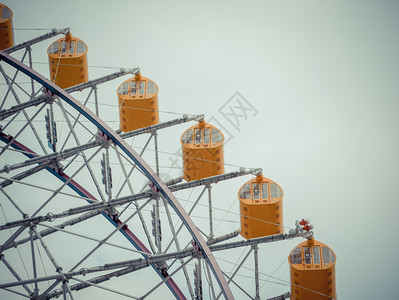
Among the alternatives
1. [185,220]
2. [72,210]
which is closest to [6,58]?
[72,210]

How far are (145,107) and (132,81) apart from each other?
0.98 meters

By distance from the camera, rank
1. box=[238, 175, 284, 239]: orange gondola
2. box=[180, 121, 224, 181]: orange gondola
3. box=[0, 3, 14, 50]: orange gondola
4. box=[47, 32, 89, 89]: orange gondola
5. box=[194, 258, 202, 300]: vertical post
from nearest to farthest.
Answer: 1. box=[194, 258, 202, 300]: vertical post
2. box=[238, 175, 284, 239]: orange gondola
3. box=[180, 121, 224, 181]: orange gondola
4. box=[47, 32, 89, 89]: orange gondola
5. box=[0, 3, 14, 50]: orange gondola

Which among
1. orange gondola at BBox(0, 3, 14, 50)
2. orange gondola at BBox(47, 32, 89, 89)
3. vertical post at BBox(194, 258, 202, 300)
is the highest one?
orange gondola at BBox(0, 3, 14, 50)

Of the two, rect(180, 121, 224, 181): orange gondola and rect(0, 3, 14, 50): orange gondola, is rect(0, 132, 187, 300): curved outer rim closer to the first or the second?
rect(180, 121, 224, 181): orange gondola

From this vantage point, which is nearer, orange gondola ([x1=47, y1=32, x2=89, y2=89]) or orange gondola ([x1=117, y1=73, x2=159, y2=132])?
orange gondola ([x1=117, y1=73, x2=159, y2=132])

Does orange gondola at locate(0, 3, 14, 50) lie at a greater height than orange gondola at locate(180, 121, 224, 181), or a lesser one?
greater

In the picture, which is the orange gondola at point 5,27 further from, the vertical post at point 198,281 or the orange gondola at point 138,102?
the vertical post at point 198,281

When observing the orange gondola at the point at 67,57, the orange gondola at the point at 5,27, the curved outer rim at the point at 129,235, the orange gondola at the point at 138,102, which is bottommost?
the curved outer rim at the point at 129,235

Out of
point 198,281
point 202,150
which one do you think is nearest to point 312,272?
point 198,281

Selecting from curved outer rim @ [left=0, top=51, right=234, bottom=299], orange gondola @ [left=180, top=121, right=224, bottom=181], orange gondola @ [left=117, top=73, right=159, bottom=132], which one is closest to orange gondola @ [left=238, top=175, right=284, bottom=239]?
orange gondola @ [left=180, top=121, right=224, bottom=181]

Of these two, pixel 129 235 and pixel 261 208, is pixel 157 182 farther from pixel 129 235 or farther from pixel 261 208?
pixel 129 235

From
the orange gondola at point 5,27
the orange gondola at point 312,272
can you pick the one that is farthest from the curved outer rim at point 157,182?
the orange gondola at point 312,272

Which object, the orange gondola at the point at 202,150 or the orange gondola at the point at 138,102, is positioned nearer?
the orange gondola at the point at 202,150

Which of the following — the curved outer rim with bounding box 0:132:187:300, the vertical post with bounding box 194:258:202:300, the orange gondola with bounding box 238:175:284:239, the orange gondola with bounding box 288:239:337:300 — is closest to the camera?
the orange gondola with bounding box 288:239:337:300
